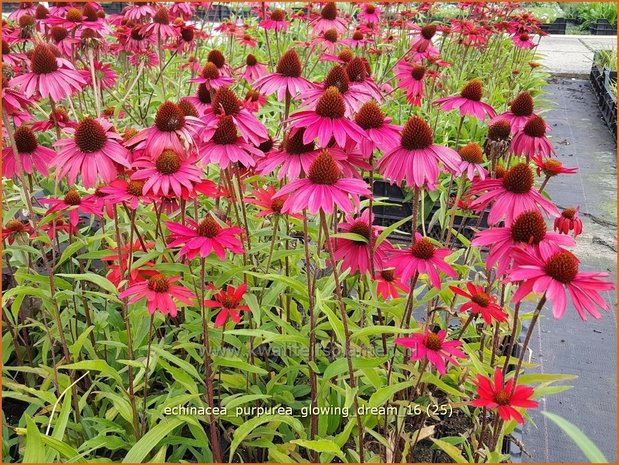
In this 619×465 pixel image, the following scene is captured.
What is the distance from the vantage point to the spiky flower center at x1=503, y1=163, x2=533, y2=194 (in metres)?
0.94

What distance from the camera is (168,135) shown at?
39.8 inches

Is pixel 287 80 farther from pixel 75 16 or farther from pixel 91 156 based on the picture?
pixel 75 16

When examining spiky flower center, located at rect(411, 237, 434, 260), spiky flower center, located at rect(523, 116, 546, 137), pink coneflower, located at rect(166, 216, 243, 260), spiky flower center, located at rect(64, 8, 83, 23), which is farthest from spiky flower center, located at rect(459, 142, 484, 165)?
spiky flower center, located at rect(64, 8, 83, 23)

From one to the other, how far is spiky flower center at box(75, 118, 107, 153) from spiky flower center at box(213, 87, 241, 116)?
220 mm

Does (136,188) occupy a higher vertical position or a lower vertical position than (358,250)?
higher

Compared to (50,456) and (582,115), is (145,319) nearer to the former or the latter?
(50,456)

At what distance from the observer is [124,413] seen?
3.62 feet

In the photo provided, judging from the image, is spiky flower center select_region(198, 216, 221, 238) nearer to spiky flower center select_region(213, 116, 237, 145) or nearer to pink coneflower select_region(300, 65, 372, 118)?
spiky flower center select_region(213, 116, 237, 145)

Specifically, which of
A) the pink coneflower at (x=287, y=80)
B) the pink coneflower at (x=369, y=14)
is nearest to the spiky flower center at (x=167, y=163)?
the pink coneflower at (x=287, y=80)

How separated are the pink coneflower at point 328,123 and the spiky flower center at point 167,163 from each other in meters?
0.22

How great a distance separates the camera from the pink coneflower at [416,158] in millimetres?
938

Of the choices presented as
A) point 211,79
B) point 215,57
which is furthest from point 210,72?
point 215,57

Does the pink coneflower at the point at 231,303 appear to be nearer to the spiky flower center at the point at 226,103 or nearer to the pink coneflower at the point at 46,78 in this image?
the spiky flower center at the point at 226,103

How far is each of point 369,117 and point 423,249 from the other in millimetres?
257
